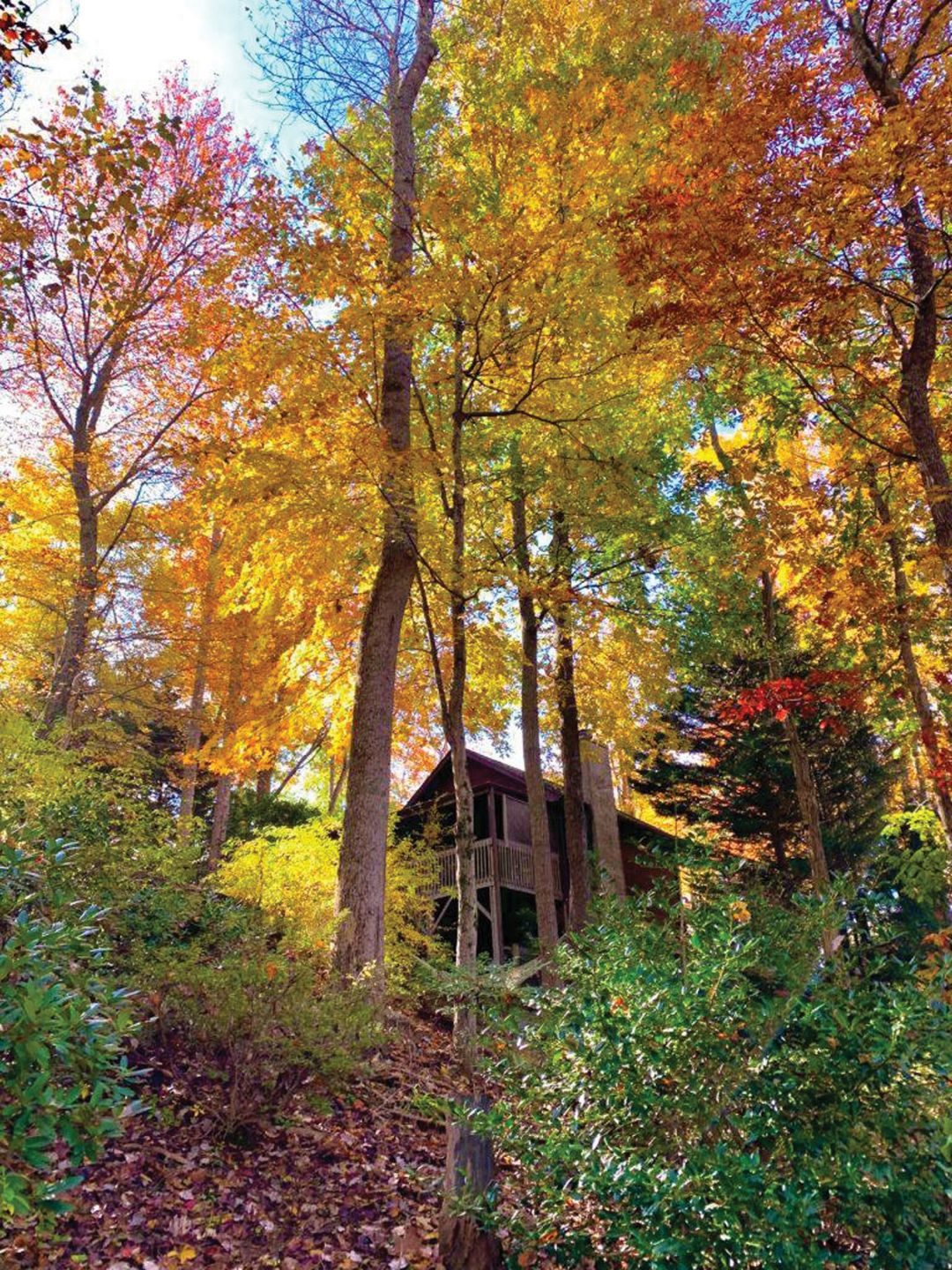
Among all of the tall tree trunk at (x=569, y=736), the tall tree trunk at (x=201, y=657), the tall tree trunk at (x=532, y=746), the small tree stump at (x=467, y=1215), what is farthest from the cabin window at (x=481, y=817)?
the small tree stump at (x=467, y=1215)

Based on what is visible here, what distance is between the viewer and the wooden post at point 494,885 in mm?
15414

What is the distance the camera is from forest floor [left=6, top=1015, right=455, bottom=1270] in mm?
3096

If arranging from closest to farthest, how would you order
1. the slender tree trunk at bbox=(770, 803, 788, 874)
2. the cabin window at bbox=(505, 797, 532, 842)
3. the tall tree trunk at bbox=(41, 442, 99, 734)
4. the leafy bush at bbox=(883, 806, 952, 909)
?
the leafy bush at bbox=(883, 806, 952, 909), the tall tree trunk at bbox=(41, 442, 99, 734), the slender tree trunk at bbox=(770, 803, 788, 874), the cabin window at bbox=(505, 797, 532, 842)

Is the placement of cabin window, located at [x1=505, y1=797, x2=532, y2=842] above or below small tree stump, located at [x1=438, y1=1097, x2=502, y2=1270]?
above

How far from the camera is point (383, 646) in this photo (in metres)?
7.41

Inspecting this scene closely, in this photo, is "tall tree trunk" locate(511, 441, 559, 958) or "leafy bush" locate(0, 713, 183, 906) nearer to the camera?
"leafy bush" locate(0, 713, 183, 906)

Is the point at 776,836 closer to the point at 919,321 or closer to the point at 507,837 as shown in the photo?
the point at 507,837

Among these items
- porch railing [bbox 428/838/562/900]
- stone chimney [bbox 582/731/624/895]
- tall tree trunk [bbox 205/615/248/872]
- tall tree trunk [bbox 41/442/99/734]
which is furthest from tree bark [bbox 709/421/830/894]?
tall tree trunk [bbox 205/615/248/872]

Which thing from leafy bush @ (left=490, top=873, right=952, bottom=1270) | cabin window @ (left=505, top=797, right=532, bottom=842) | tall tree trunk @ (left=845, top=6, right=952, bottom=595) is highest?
tall tree trunk @ (left=845, top=6, right=952, bottom=595)

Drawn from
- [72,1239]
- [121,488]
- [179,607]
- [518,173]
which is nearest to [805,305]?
[518,173]

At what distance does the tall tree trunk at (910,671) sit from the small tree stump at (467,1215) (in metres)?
5.85

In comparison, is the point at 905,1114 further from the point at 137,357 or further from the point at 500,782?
the point at 500,782

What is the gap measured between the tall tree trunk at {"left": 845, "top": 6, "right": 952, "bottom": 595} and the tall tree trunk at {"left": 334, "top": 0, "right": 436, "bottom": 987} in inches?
159

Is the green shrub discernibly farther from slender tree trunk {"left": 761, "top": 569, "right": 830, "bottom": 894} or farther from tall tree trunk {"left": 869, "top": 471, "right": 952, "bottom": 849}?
slender tree trunk {"left": 761, "top": 569, "right": 830, "bottom": 894}
